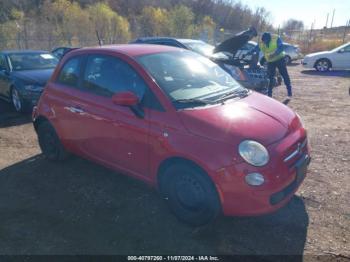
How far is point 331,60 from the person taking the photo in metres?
15.4

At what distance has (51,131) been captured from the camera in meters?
4.79

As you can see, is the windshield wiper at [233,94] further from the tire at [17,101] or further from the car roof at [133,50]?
the tire at [17,101]

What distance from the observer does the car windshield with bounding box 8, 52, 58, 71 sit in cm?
825

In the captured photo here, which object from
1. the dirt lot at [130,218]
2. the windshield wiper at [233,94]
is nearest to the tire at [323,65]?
the dirt lot at [130,218]

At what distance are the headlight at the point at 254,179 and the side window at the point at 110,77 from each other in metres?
1.44

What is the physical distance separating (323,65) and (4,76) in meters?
14.1

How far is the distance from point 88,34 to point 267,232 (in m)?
25.3

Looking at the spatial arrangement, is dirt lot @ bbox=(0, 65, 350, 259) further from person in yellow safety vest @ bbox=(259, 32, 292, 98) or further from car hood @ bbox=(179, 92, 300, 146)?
person in yellow safety vest @ bbox=(259, 32, 292, 98)

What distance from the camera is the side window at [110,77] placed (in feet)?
11.7

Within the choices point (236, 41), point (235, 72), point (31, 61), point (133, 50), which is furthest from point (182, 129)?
point (31, 61)

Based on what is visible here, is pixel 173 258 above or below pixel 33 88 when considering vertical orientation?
below

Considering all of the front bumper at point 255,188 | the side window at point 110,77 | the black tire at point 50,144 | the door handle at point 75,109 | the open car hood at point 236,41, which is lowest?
the black tire at point 50,144

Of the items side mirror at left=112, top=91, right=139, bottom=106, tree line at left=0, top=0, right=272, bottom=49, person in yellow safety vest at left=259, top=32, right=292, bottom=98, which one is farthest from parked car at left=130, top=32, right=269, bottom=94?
tree line at left=0, top=0, right=272, bottom=49

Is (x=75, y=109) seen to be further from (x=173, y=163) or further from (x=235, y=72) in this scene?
(x=235, y=72)
